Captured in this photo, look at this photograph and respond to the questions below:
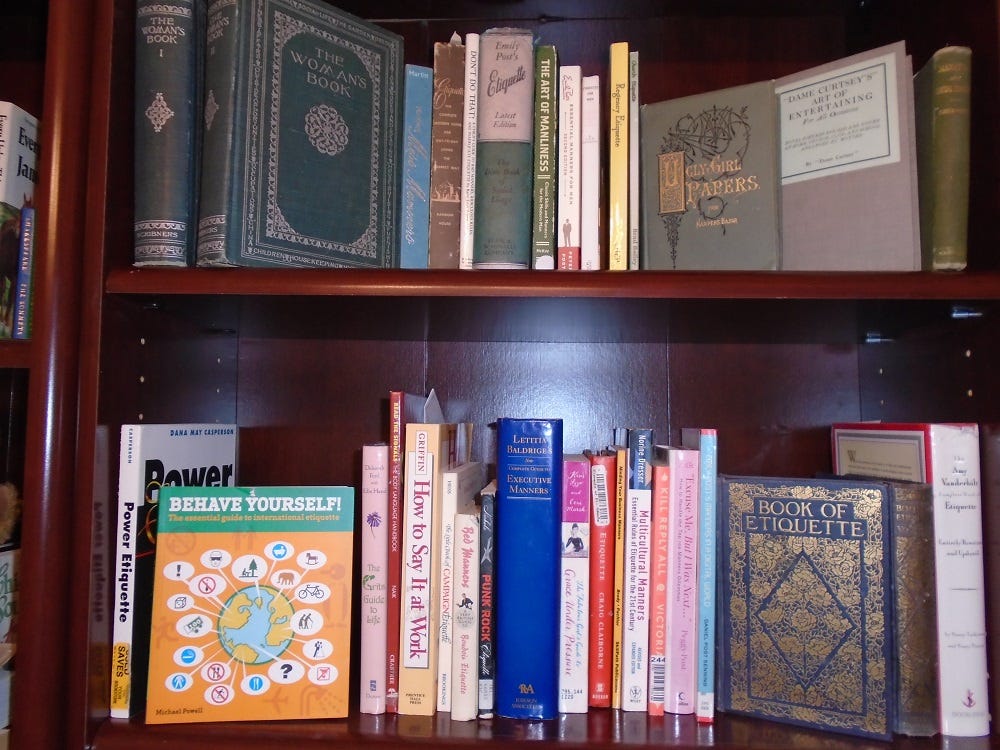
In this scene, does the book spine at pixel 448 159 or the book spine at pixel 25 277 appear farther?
the book spine at pixel 448 159

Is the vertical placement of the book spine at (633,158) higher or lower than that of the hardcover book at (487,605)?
higher

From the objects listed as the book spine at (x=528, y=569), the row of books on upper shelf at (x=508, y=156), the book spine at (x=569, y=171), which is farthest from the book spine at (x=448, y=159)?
the book spine at (x=528, y=569)

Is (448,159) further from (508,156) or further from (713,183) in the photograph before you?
(713,183)

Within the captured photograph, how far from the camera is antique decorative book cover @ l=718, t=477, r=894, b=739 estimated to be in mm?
672

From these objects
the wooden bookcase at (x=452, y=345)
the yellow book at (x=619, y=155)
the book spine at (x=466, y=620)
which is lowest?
the book spine at (x=466, y=620)

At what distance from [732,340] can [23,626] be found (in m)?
0.85

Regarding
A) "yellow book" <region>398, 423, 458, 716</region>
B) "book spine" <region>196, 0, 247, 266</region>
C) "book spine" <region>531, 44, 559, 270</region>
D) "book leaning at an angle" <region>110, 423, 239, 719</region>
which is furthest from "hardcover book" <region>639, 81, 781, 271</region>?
"book leaning at an angle" <region>110, 423, 239, 719</region>

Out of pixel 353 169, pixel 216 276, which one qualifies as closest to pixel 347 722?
pixel 216 276

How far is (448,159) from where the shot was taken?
808 mm

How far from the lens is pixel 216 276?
0.69m

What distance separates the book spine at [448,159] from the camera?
806 millimetres

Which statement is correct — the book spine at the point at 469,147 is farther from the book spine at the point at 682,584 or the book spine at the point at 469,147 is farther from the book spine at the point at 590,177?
the book spine at the point at 682,584

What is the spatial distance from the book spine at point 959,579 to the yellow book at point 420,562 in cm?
49

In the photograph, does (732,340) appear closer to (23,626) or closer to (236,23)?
(236,23)
